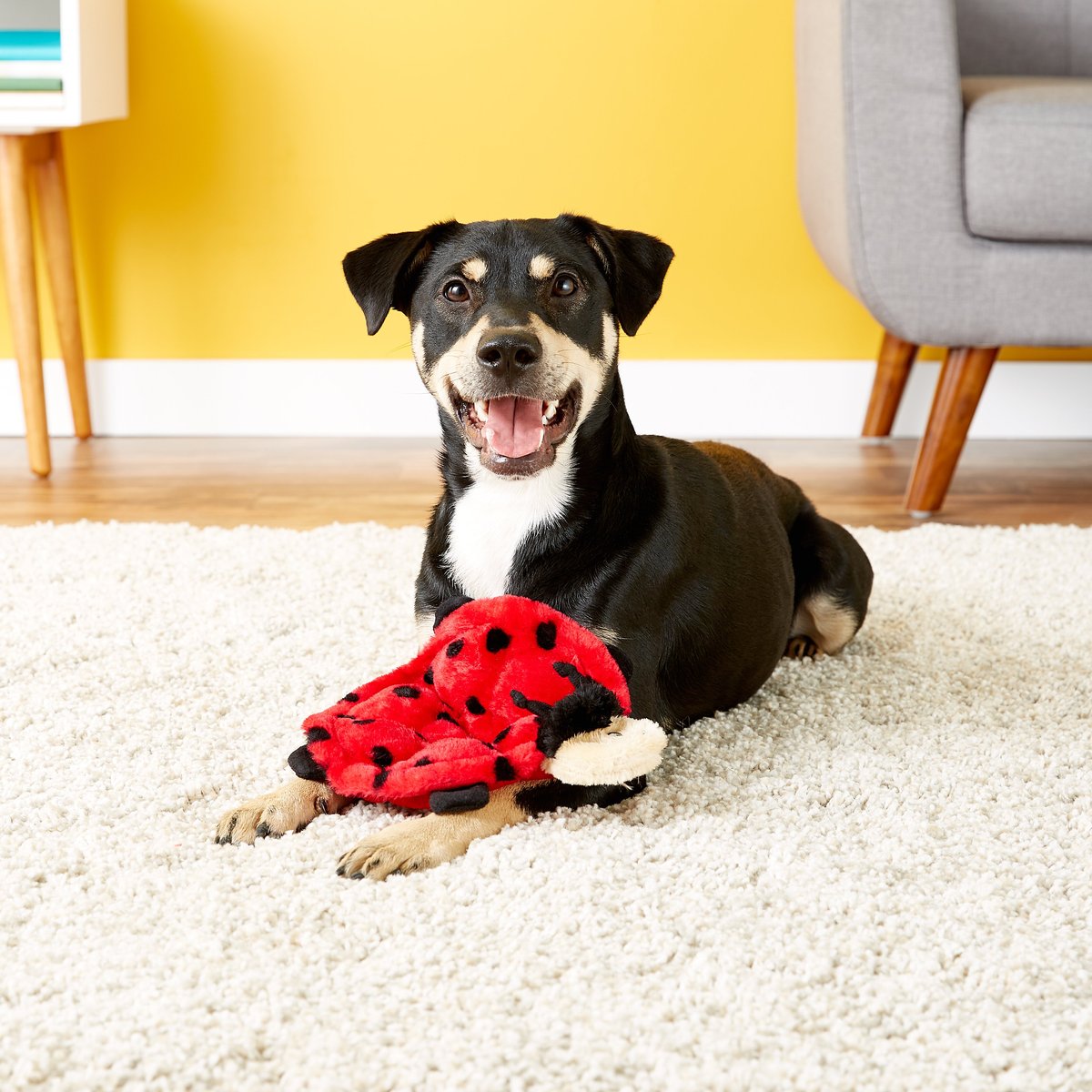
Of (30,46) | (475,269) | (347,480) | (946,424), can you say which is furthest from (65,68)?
(946,424)

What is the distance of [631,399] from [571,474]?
2.37 metres

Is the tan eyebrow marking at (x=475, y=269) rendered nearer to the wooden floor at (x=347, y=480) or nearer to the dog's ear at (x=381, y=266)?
the dog's ear at (x=381, y=266)

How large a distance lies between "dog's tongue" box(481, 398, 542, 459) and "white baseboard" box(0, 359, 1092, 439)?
2317 mm

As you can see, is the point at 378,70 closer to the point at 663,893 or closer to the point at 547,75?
the point at 547,75

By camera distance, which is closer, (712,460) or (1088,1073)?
(1088,1073)

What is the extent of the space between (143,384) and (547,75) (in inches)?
63.4

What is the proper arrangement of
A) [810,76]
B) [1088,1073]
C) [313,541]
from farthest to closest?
[810,76] → [313,541] → [1088,1073]

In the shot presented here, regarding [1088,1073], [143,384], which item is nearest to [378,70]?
[143,384]

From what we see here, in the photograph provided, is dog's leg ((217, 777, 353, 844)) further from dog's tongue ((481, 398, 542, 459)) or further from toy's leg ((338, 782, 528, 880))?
dog's tongue ((481, 398, 542, 459))

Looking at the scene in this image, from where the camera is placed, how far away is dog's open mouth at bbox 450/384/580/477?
5.97 ft

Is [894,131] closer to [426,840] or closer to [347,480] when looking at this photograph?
[347,480]

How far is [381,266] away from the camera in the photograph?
1.94 metres

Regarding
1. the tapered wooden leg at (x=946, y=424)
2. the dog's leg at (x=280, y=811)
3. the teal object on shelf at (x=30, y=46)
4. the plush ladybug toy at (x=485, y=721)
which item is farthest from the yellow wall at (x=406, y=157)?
the dog's leg at (x=280, y=811)

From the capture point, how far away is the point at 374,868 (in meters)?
1.46
